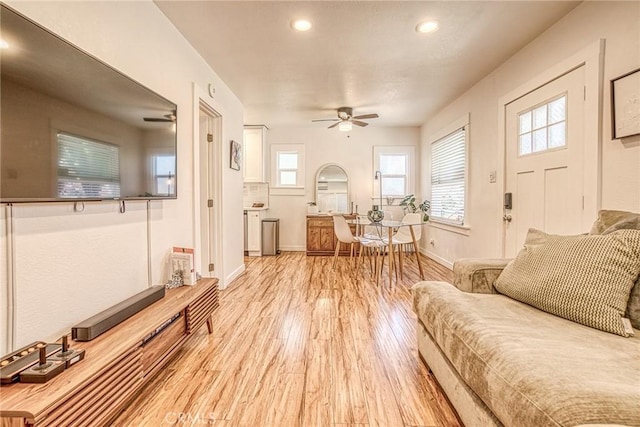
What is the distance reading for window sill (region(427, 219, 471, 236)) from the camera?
385 cm

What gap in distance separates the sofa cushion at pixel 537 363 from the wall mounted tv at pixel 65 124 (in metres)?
1.85

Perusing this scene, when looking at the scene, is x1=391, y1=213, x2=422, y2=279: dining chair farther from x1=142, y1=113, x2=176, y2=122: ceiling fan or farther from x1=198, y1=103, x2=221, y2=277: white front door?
x1=142, y1=113, x2=176, y2=122: ceiling fan

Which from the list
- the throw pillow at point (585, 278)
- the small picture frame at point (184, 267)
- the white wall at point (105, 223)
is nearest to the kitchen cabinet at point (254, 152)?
the white wall at point (105, 223)


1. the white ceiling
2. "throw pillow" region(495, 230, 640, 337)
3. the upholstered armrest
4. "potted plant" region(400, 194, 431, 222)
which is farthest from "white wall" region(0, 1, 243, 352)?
"potted plant" region(400, 194, 431, 222)

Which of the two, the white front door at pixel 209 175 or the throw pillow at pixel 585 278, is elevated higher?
the white front door at pixel 209 175

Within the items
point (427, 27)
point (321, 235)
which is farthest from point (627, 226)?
point (321, 235)

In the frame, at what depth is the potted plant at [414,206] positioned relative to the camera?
5367mm

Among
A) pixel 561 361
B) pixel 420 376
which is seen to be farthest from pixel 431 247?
pixel 561 361

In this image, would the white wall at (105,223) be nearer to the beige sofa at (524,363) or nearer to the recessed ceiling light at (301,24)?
the recessed ceiling light at (301,24)

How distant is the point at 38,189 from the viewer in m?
1.14

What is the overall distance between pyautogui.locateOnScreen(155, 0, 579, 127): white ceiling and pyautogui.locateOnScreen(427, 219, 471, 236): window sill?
6.03ft

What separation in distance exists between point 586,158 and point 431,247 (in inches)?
131

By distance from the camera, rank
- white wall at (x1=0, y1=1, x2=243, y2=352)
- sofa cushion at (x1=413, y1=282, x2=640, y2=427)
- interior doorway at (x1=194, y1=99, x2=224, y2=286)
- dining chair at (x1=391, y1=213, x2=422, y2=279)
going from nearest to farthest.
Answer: sofa cushion at (x1=413, y1=282, x2=640, y2=427), white wall at (x1=0, y1=1, x2=243, y2=352), interior doorway at (x1=194, y1=99, x2=224, y2=286), dining chair at (x1=391, y1=213, x2=422, y2=279)

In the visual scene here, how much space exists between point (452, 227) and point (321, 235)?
7.72ft
